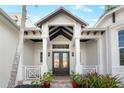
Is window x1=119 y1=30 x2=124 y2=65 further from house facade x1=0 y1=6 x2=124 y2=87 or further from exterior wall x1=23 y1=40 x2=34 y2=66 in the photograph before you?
exterior wall x1=23 y1=40 x2=34 y2=66

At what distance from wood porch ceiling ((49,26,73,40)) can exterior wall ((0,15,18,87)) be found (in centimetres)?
340

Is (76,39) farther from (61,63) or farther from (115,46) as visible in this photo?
(61,63)

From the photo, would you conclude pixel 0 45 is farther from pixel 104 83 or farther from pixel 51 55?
pixel 51 55

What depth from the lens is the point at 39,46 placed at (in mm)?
17750

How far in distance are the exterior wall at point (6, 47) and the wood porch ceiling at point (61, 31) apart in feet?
11.2

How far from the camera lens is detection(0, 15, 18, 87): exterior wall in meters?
10.6

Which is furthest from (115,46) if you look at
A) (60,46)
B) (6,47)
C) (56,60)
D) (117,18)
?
(56,60)

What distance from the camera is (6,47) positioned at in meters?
11.4

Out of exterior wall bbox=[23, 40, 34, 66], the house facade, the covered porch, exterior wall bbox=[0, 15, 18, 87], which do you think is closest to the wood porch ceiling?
the house facade

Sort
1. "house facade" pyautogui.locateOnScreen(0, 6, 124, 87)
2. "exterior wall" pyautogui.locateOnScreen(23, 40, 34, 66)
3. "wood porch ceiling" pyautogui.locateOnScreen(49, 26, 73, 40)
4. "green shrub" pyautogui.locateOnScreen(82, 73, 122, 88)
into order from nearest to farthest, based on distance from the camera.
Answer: "green shrub" pyautogui.locateOnScreen(82, 73, 122, 88) → "house facade" pyautogui.locateOnScreen(0, 6, 124, 87) → "exterior wall" pyautogui.locateOnScreen(23, 40, 34, 66) → "wood porch ceiling" pyautogui.locateOnScreen(49, 26, 73, 40)

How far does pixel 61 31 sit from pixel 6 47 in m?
6.02

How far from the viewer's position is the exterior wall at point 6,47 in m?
10.6

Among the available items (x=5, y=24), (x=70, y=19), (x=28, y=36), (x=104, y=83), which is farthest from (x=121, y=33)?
(x=5, y=24)

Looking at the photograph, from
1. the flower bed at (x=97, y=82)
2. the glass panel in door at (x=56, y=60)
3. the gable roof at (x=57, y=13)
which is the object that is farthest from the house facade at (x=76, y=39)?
the glass panel in door at (x=56, y=60)
